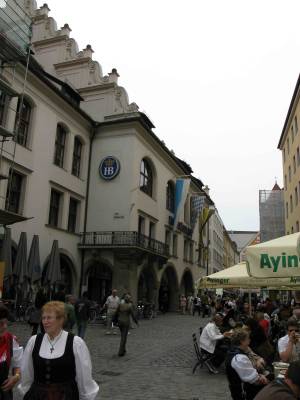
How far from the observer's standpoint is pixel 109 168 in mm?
29609

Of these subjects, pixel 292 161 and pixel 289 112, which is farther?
pixel 292 161

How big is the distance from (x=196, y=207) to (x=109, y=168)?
1490cm

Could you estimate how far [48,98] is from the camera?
2500cm

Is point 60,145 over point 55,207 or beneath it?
over

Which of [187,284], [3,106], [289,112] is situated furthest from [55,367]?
[289,112]

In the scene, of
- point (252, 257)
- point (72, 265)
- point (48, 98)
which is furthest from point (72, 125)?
point (252, 257)

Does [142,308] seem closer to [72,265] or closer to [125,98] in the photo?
[72,265]

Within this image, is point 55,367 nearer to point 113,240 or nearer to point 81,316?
point 81,316

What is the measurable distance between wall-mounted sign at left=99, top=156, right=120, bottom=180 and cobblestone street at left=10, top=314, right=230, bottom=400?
14.6 m

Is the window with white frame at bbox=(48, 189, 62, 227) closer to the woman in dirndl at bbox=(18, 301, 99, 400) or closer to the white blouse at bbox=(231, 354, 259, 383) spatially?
the white blouse at bbox=(231, 354, 259, 383)

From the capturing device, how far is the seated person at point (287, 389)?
109 inches

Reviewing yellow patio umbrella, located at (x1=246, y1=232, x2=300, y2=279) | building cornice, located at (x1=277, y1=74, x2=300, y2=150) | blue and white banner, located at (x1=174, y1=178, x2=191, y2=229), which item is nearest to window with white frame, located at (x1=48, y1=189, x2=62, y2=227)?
blue and white banner, located at (x1=174, y1=178, x2=191, y2=229)

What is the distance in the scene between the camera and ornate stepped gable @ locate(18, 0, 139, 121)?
1238 inches

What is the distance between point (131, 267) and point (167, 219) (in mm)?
9947
